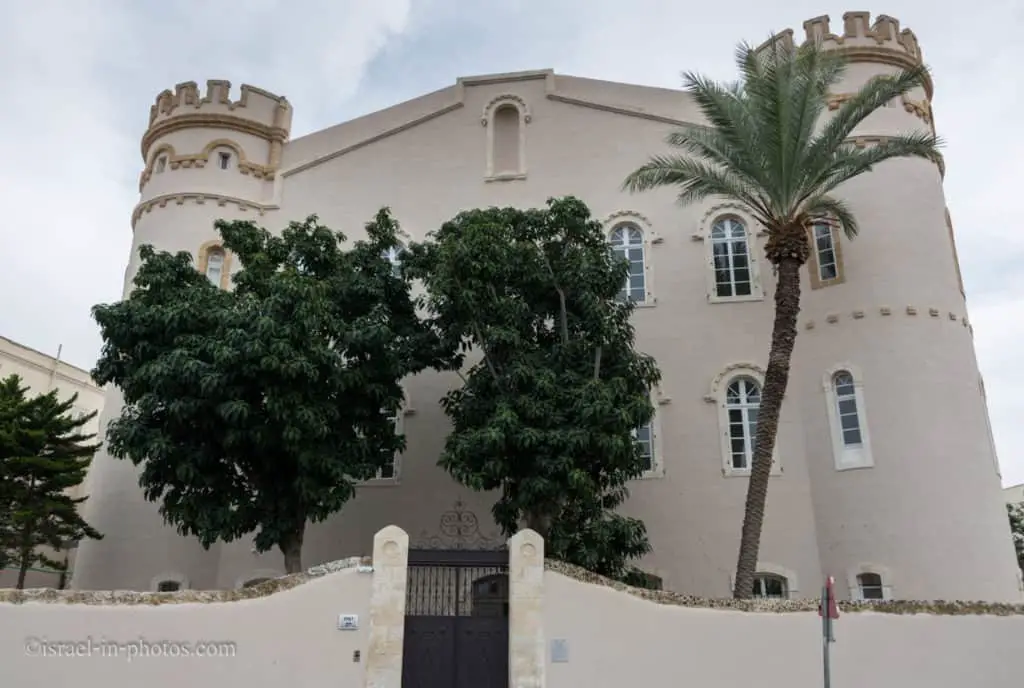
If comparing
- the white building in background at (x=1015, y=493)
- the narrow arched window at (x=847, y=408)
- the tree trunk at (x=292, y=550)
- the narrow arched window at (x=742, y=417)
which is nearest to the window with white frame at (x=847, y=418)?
the narrow arched window at (x=847, y=408)

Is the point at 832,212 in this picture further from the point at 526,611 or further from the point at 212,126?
the point at 212,126

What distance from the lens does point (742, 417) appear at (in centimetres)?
1745

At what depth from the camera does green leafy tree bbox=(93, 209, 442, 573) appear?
13547 millimetres

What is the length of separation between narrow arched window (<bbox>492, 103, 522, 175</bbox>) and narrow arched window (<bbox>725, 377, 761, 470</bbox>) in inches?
305

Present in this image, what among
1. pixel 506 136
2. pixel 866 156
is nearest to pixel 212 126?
pixel 506 136

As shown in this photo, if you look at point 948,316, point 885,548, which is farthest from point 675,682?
point 948,316

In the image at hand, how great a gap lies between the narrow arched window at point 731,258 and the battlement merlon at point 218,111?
12.2 metres

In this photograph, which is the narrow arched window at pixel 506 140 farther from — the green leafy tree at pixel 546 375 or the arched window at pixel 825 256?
the arched window at pixel 825 256

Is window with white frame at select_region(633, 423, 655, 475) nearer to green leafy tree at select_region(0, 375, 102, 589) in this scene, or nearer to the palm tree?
the palm tree

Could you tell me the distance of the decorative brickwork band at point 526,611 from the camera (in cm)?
1075

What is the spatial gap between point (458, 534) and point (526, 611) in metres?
6.70

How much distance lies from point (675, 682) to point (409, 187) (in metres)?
14.2

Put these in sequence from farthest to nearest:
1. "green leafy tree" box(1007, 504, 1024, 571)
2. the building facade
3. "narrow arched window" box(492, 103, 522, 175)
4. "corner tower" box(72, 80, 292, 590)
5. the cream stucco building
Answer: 1. the building facade
2. "green leafy tree" box(1007, 504, 1024, 571)
3. "narrow arched window" box(492, 103, 522, 175)
4. "corner tower" box(72, 80, 292, 590)
5. the cream stucco building

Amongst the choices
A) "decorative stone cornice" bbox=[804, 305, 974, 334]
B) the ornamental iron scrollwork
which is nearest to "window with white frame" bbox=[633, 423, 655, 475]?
the ornamental iron scrollwork
